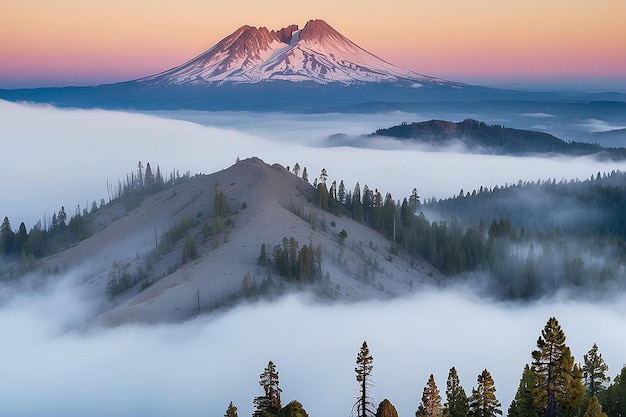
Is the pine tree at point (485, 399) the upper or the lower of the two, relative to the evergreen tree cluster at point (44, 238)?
upper

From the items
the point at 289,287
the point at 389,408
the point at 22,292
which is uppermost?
the point at 389,408

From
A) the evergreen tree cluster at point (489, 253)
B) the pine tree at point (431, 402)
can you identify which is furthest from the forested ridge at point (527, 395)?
the evergreen tree cluster at point (489, 253)

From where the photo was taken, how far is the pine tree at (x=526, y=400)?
53188mm

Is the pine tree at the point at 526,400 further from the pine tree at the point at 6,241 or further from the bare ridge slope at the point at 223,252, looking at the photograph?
the pine tree at the point at 6,241

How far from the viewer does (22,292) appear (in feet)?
436

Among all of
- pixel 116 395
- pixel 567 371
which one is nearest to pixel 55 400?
pixel 116 395

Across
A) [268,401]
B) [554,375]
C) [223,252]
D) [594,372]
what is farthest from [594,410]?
[223,252]

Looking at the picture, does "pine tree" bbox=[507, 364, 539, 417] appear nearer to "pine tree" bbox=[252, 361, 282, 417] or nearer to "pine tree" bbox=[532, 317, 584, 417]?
"pine tree" bbox=[532, 317, 584, 417]

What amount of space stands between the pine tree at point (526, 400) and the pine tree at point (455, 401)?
13.4 ft

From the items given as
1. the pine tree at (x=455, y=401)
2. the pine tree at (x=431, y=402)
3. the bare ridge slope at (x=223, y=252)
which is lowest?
the bare ridge slope at (x=223, y=252)

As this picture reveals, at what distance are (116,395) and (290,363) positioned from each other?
21552 millimetres

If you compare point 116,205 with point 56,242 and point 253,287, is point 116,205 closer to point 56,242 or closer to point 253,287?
point 56,242

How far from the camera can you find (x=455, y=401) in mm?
55844

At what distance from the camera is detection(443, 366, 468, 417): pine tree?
54688 mm
